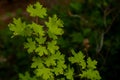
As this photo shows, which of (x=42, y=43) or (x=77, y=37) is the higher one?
(x=77, y=37)

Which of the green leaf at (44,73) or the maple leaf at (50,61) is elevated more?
the maple leaf at (50,61)

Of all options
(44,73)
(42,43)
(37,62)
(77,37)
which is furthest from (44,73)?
(77,37)

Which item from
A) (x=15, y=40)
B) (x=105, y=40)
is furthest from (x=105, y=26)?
(x=15, y=40)

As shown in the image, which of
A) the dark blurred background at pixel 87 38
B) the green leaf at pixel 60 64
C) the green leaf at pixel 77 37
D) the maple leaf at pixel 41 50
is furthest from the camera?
the green leaf at pixel 77 37

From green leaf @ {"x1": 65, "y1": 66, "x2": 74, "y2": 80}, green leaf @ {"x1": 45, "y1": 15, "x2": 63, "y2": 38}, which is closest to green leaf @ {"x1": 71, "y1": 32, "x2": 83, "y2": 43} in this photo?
green leaf @ {"x1": 65, "y1": 66, "x2": 74, "y2": 80}

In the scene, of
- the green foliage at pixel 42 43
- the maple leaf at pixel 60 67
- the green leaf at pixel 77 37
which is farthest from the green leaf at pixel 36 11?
the green leaf at pixel 77 37

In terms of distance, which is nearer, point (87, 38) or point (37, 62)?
point (37, 62)

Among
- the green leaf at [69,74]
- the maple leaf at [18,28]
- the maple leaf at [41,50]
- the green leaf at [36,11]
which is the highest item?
the green leaf at [36,11]

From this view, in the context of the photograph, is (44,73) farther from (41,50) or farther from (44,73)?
(41,50)

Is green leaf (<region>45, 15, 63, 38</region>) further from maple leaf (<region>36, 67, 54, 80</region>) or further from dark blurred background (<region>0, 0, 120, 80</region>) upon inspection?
dark blurred background (<region>0, 0, 120, 80</region>)

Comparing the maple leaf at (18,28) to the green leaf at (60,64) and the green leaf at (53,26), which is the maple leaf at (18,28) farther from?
the green leaf at (60,64)

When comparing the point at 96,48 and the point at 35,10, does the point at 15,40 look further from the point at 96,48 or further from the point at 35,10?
the point at 35,10

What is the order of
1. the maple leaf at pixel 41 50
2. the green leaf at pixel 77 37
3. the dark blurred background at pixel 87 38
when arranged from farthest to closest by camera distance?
the green leaf at pixel 77 37 → the dark blurred background at pixel 87 38 → the maple leaf at pixel 41 50
